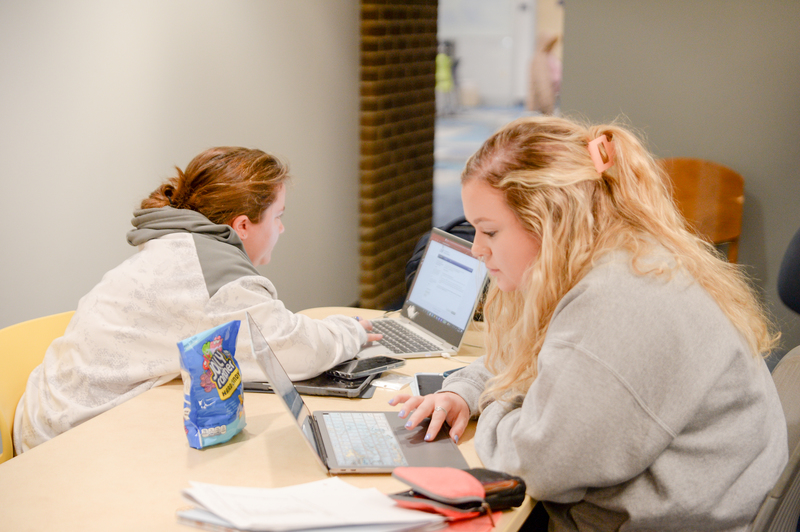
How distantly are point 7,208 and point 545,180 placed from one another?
6.06 ft

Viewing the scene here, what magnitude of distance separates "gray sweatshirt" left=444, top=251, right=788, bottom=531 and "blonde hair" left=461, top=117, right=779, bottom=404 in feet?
0.15

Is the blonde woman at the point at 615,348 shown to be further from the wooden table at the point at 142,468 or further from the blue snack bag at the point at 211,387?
the blue snack bag at the point at 211,387

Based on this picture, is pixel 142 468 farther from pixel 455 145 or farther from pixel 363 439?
pixel 455 145

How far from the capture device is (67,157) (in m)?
→ 2.32

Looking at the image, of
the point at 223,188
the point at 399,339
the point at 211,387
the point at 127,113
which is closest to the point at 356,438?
the point at 211,387

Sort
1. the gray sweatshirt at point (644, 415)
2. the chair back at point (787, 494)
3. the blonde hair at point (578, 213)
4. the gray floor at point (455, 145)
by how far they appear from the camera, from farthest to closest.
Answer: the gray floor at point (455, 145)
the blonde hair at point (578, 213)
the gray sweatshirt at point (644, 415)
the chair back at point (787, 494)

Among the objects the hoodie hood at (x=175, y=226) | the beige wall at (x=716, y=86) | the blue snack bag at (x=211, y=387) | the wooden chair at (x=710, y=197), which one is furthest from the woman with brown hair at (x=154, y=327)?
the beige wall at (x=716, y=86)

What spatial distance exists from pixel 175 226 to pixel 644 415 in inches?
44.0

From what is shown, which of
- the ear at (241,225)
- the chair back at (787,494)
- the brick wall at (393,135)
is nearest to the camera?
the chair back at (787,494)

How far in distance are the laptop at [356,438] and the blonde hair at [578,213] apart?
24cm

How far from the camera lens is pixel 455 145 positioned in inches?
388

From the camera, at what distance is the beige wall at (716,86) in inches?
120

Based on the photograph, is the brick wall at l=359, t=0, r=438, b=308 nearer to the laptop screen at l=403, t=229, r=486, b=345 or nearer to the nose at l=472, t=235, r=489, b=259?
the laptop screen at l=403, t=229, r=486, b=345

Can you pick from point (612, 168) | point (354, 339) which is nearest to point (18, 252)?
point (354, 339)
